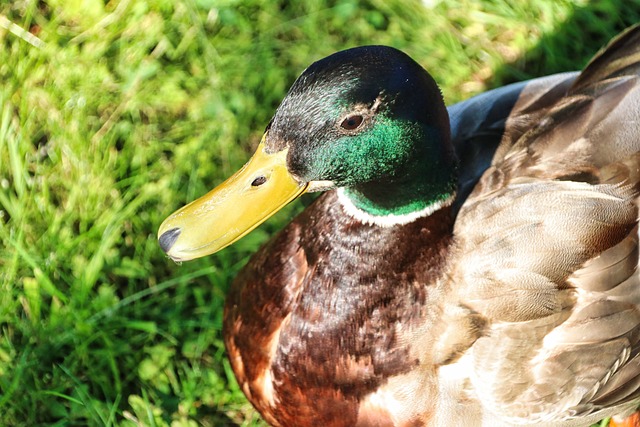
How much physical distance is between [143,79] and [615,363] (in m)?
2.33

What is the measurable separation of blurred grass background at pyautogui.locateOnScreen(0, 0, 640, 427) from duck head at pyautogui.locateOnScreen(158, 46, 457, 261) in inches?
38.7

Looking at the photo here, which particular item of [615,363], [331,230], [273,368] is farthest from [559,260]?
Result: [273,368]

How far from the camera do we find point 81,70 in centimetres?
380

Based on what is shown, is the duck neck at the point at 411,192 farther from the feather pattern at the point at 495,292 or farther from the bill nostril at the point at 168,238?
the bill nostril at the point at 168,238

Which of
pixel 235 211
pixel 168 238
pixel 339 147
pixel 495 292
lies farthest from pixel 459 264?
pixel 168 238

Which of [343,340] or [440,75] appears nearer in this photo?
[343,340]

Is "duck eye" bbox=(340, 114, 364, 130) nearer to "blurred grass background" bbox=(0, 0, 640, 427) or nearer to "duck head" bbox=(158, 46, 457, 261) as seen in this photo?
"duck head" bbox=(158, 46, 457, 261)

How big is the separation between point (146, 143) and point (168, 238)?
1.54 metres

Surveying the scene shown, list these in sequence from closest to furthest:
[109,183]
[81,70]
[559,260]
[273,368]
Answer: [559,260] < [273,368] < [109,183] < [81,70]

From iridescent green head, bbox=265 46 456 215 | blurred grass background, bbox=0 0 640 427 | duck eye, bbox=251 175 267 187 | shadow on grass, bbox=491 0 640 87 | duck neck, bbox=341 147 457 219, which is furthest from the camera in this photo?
shadow on grass, bbox=491 0 640 87

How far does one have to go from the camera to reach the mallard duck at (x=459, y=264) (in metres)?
2.31

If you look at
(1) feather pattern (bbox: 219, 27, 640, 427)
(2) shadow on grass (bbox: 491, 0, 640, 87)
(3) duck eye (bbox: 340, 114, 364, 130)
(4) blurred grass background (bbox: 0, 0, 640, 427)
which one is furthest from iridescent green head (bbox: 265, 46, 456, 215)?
(2) shadow on grass (bbox: 491, 0, 640, 87)

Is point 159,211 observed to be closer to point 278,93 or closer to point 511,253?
point 278,93

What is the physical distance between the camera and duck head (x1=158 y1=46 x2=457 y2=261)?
2.14m
